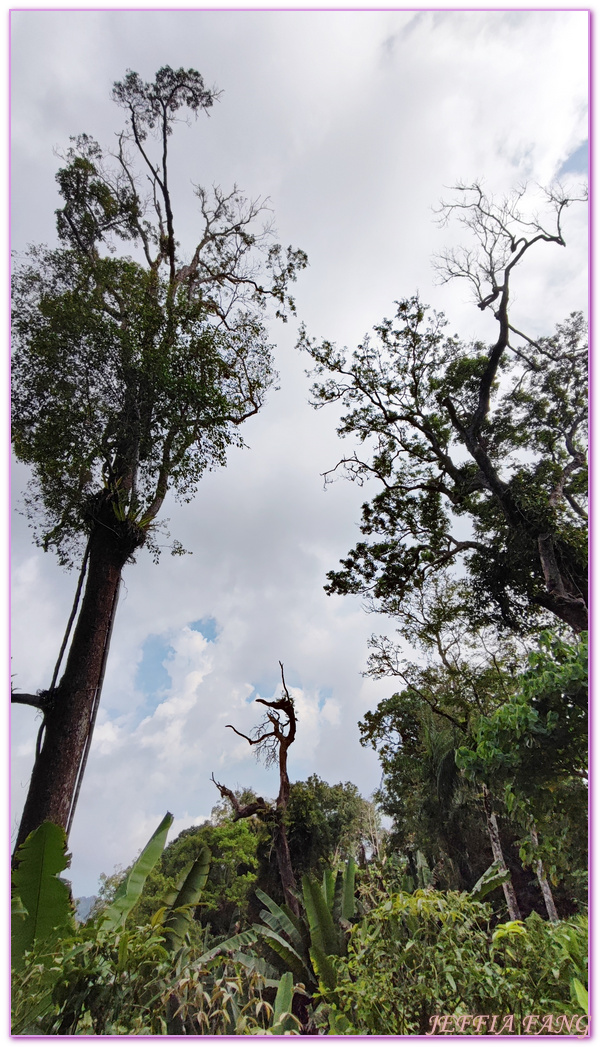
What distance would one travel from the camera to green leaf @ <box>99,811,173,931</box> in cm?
216

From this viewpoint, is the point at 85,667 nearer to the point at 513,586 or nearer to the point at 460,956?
the point at 460,956

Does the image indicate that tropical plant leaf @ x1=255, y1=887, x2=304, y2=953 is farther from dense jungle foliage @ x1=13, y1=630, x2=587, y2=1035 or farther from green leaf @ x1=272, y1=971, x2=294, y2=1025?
→ green leaf @ x1=272, y1=971, x2=294, y2=1025

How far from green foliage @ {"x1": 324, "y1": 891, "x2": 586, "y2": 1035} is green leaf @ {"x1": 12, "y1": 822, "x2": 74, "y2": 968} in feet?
4.02

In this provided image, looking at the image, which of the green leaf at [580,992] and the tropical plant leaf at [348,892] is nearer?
the green leaf at [580,992]

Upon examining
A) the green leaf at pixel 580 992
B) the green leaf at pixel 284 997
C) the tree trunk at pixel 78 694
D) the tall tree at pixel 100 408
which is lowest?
the green leaf at pixel 284 997

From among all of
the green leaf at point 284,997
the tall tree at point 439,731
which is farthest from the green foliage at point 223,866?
the green leaf at point 284,997

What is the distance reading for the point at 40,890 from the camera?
2.01 meters

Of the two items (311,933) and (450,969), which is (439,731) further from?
(450,969)

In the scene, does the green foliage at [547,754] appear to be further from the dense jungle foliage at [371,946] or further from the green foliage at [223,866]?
the green foliage at [223,866]

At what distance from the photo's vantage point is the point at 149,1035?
1625 mm

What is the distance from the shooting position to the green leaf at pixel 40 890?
6.51 ft

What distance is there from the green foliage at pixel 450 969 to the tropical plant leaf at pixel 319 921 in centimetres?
201

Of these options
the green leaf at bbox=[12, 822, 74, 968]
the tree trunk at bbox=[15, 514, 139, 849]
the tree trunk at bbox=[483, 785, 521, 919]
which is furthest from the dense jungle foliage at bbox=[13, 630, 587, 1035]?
the tree trunk at bbox=[483, 785, 521, 919]

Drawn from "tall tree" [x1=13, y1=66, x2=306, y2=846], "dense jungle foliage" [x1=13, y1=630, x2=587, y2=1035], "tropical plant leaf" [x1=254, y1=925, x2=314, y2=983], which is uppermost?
"tall tree" [x1=13, y1=66, x2=306, y2=846]
